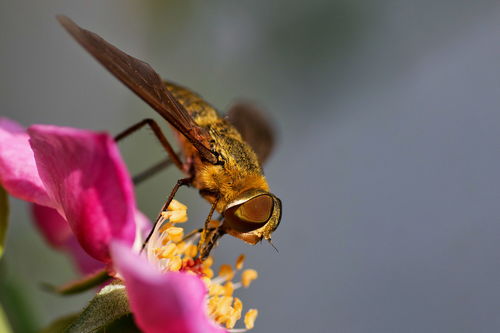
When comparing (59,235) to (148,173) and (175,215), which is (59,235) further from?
(175,215)

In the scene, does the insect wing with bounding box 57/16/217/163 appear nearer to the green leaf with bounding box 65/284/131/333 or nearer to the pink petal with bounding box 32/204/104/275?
the green leaf with bounding box 65/284/131/333

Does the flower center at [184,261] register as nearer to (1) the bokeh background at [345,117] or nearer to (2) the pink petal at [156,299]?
(2) the pink petal at [156,299]

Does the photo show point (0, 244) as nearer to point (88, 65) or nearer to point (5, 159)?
point (5, 159)

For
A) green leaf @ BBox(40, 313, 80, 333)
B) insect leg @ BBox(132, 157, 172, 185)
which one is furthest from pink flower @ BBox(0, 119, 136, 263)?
insect leg @ BBox(132, 157, 172, 185)

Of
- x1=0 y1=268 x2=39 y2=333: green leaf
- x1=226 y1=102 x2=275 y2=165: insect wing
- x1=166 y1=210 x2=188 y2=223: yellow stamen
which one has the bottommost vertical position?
x1=0 y1=268 x2=39 y2=333: green leaf

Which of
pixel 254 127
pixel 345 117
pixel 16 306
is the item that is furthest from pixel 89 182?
pixel 345 117

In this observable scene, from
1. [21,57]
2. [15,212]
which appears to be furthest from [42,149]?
[21,57]
